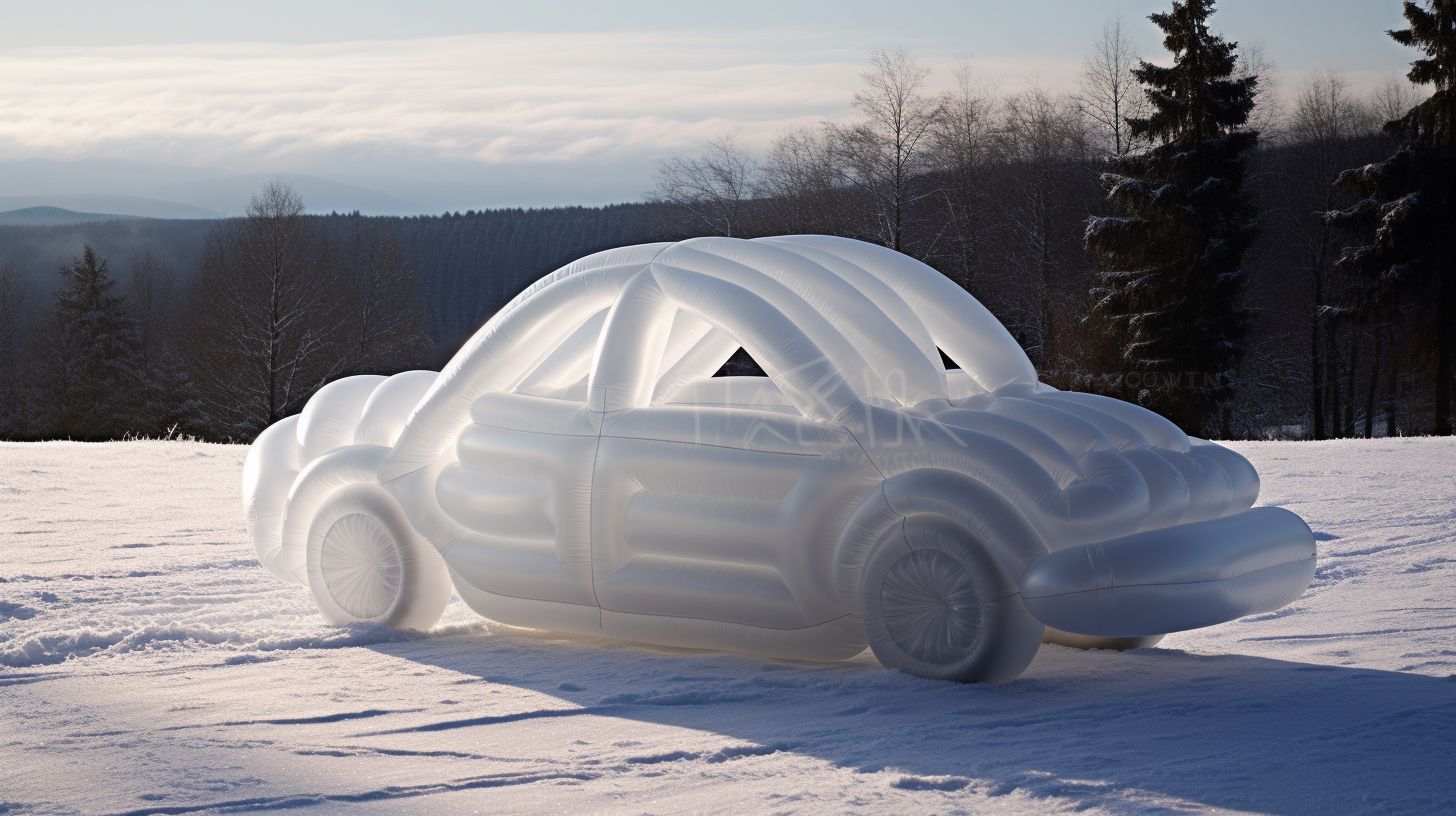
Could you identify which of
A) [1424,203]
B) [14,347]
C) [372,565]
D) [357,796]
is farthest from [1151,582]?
[14,347]

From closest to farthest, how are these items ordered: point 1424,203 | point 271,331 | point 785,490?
point 785,490 → point 1424,203 → point 271,331

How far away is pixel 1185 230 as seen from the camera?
100 ft

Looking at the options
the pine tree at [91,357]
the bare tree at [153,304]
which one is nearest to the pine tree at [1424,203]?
the pine tree at [91,357]

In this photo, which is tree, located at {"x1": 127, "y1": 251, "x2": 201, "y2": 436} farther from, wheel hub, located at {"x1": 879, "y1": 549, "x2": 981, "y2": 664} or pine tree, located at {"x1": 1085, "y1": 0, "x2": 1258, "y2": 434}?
wheel hub, located at {"x1": 879, "y1": 549, "x2": 981, "y2": 664}

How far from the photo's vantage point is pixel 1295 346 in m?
39.0

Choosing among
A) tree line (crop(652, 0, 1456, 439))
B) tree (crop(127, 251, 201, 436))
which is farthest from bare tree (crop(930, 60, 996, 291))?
tree (crop(127, 251, 201, 436))

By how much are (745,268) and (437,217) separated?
234 ft

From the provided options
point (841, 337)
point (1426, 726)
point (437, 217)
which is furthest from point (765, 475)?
point (437, 217)

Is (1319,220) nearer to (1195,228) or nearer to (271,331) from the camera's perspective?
(1195,228)

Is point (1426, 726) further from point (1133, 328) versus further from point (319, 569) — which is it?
point (1133, 328)

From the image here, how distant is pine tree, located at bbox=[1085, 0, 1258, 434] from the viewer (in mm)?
30453

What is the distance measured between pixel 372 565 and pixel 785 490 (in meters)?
2.44

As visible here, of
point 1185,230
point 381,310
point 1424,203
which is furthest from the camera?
point 381,310

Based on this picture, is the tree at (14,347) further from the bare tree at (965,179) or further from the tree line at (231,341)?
the bare tree at (965,179)
